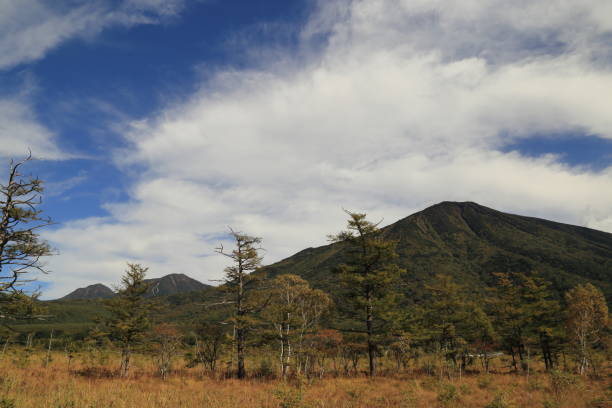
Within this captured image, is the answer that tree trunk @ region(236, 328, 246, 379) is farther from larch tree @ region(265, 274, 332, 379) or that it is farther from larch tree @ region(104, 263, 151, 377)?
larch tree @ region(104, 263, 151, 377)

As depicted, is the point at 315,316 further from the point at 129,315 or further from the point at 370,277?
the point at 129,315

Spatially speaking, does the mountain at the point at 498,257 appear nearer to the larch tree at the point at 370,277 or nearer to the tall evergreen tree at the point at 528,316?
the tall evergreen tree at the point at 528,316

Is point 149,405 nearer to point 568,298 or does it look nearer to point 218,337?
point 218,337

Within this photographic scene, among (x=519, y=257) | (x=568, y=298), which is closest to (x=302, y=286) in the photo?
(x=568, y=298)

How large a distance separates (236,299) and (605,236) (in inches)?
9979

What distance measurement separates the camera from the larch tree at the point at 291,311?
2406 cm

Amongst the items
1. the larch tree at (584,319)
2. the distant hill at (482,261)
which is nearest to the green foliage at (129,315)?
the larch tree at (584,319)

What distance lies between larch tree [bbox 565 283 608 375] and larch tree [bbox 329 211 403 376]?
19.8m

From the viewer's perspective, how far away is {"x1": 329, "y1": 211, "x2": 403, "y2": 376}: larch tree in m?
25.5

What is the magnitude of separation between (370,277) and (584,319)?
22961 mm

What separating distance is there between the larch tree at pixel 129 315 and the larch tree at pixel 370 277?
52.6 feet

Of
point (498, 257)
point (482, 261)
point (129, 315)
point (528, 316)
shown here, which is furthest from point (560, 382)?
point (498, 257)

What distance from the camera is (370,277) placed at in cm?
2519

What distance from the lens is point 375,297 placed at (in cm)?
2691
